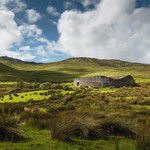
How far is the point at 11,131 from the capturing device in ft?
13.4

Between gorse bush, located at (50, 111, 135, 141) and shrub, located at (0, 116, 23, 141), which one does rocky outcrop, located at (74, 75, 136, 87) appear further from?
shrub, located at (0, 116, 23, 141)

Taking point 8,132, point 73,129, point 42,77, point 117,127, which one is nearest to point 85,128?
point 73,129

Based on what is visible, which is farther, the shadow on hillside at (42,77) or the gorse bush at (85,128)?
the shadow on hillside at (42,77)

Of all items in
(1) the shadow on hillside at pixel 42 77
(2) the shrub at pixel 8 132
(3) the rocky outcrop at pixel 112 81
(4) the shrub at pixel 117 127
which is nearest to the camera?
(2) the shrub at pixel 8 132

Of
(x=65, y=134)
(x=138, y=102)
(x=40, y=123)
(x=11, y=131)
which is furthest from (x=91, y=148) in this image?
(x=138, y=102)

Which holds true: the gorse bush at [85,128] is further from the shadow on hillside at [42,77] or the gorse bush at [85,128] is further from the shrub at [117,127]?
the shadow on hillside at [42,77]

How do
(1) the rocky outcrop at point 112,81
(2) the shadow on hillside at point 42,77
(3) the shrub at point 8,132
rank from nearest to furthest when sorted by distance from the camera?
(3) the shrub at point 8,132
(1) the rocky outcrop at point 112,81
(2) the shadow on hillside at point 42,77

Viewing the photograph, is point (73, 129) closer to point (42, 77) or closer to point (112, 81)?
point (112, 81)

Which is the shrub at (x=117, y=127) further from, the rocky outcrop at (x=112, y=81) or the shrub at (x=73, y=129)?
the rocky outcrop at (x=112, y=81)

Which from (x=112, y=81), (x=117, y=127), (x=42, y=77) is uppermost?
(x=112, y=81)

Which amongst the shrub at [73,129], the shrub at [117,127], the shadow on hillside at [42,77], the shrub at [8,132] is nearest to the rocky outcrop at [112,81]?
the shrub at [117,127]

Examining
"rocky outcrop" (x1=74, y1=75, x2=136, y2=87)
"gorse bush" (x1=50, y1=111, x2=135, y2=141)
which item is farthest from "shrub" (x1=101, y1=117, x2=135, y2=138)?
"rocky outcrop" (x1=74, y1=75, x2=136, y2=87)

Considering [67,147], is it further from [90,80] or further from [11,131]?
[90,80]

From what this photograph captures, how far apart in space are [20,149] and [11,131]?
112cm
